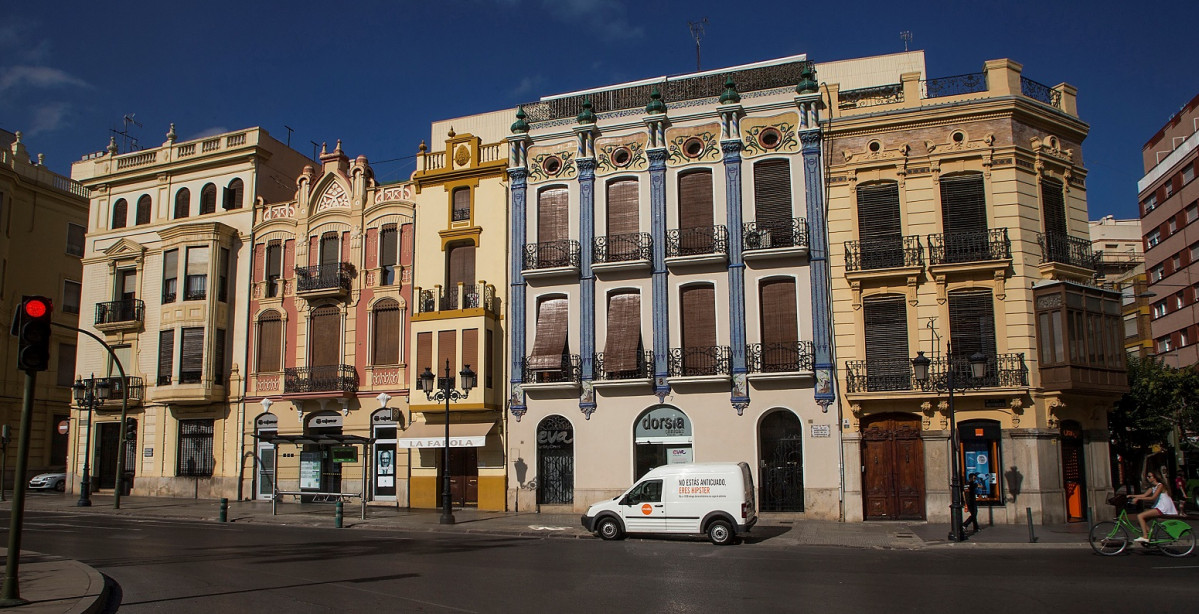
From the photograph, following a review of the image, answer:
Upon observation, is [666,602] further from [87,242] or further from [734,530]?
[87,242]

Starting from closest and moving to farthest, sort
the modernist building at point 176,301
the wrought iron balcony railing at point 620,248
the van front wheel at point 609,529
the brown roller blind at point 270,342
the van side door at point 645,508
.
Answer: the van side door at point 645,508, the van front wheel at point 609,529, the wrought iron balcony railing at point 620,248, the brown roller blind at point 270,342, the modernist building at point 176,301

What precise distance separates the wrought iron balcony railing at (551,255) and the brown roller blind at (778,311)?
20.9ft

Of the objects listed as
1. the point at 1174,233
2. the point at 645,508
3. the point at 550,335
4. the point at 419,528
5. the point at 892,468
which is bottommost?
the point at 419,528

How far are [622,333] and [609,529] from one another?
8.81 metres

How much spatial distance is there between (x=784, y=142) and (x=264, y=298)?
69.5 ft

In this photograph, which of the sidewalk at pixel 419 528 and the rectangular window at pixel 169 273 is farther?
the rectangular window at pixel 169 273

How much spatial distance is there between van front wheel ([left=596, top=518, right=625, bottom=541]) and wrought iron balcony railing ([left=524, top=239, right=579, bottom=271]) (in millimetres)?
10405

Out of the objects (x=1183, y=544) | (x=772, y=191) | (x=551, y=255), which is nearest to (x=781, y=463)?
(x=772, y=191)

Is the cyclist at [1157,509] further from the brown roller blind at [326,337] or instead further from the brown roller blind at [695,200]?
the brown roller blind at [326,337]

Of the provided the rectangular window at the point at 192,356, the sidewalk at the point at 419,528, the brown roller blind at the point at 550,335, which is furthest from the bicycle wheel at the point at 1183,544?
the rectangular window at the point at 192,356

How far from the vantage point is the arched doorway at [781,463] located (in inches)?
1024

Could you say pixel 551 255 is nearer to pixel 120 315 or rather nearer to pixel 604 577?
pixel 604 577

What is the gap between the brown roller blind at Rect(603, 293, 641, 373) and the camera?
27.9 meters

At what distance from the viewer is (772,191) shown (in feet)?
90.9
